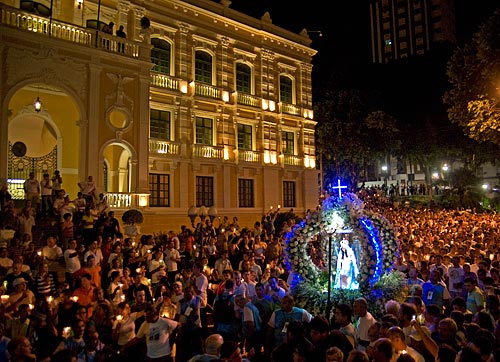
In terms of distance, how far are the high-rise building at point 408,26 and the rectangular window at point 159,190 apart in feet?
247

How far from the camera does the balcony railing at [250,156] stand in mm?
27306

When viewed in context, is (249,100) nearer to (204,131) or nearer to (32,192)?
(204,131)

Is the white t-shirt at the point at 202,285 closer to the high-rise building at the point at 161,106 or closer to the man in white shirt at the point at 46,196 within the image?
the high-rise building at the point at 161,106

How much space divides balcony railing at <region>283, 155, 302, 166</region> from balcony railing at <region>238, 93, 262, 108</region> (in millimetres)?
3745

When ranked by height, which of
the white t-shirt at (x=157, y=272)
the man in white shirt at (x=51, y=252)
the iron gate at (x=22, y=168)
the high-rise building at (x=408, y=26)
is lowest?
the white t-shirt at (x=157, y=272)

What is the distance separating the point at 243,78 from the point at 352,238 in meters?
19.5

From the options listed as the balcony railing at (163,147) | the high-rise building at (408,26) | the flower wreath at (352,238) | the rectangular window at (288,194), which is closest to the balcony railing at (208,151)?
the balcony railing at (163,147)

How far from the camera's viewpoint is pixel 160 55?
24.2 metres

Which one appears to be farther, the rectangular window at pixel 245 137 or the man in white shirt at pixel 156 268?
the rectangular window at pixel 245 137

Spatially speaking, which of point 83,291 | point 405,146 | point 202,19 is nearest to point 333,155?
point 405,146

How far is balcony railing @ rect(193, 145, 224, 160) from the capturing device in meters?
25.0

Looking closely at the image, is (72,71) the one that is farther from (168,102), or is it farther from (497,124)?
(497,124)

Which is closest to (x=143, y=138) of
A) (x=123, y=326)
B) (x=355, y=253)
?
(x=355, y=253)

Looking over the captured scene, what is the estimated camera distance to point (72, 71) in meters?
18.5
